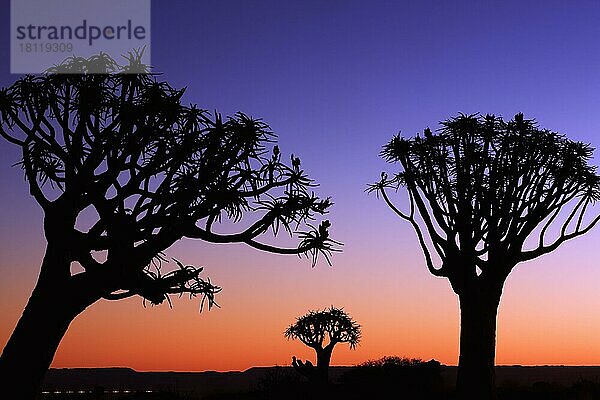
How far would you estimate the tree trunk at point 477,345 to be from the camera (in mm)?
19078

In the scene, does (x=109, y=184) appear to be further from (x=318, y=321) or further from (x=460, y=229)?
(x=318, y=321)

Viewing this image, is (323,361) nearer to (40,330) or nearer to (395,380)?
(395,380)

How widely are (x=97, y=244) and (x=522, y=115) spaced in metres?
12.1

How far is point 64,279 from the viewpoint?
40.7 feet

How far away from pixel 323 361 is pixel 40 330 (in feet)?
65.7

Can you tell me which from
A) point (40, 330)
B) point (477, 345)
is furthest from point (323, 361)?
point (40, 330)

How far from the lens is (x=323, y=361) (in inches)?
1224

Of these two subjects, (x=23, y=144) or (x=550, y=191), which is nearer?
(x=23, y=144)

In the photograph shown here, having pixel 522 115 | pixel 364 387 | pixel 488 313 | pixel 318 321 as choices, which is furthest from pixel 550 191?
pixel 318 321

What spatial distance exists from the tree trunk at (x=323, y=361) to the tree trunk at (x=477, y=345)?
904cm

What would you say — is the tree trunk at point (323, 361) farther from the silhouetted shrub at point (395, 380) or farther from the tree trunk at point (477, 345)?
the tree trunk at point (477, 345)

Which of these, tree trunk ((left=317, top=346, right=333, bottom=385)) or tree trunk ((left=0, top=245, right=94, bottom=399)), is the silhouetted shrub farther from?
tree trunk ((left=0, top=245, right=94, bottom=399))

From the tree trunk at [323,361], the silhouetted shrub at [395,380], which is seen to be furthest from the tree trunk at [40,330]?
the tree trunk at [323,361]

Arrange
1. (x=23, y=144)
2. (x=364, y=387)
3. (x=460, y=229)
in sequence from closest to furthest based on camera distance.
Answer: (x=23, y=144) → (x=460, y=229) → (x=364, y=387)
